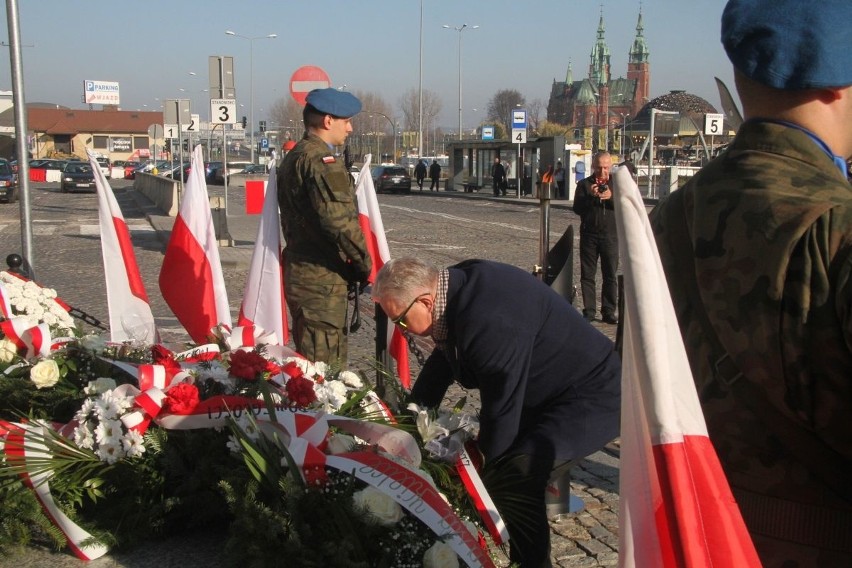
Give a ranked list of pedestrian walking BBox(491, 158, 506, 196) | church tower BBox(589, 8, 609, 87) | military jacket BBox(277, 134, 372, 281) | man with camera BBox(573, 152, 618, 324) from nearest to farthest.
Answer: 1. military jacket BBox(277, 134, 372, 281)
2. man with camera BBox(573, 152, 618, 324)
3. pedestrian walking BBox(491, 158, 506, 196)
4. church tower BBox(589, 8, 609, 87)

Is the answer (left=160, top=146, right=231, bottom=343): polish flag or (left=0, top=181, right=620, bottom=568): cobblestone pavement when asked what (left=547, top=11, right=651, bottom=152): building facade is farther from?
(left=160, top=146, right=231, bottom=343): polish flag

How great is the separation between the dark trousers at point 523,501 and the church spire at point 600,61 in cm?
15654

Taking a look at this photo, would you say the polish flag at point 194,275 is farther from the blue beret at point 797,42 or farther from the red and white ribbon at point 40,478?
the blue beret at point 797,42

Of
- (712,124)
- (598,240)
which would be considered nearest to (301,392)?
(598,240)

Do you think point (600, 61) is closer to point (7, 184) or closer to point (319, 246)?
point (7, 184)

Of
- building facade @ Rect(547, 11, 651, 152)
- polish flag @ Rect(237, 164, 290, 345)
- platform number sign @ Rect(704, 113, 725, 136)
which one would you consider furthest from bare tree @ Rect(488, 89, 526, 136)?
polish flag @ Rect(237, 164, 290, 345)

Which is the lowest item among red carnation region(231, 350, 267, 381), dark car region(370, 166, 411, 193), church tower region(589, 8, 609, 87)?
dark car region(370, 166, 411, 193)

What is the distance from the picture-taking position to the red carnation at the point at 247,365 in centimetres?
346

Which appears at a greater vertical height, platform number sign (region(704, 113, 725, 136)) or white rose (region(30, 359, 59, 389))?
platform number sign (region(704, 113, 725, 136))

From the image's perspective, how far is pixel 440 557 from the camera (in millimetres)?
2566

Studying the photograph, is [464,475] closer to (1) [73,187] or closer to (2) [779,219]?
(2) [779,219]

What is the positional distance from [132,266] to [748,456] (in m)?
4.39

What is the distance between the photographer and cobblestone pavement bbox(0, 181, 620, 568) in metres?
3.05

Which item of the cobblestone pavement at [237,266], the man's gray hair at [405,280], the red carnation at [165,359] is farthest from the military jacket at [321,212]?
the man's gray hair at [405,280]
